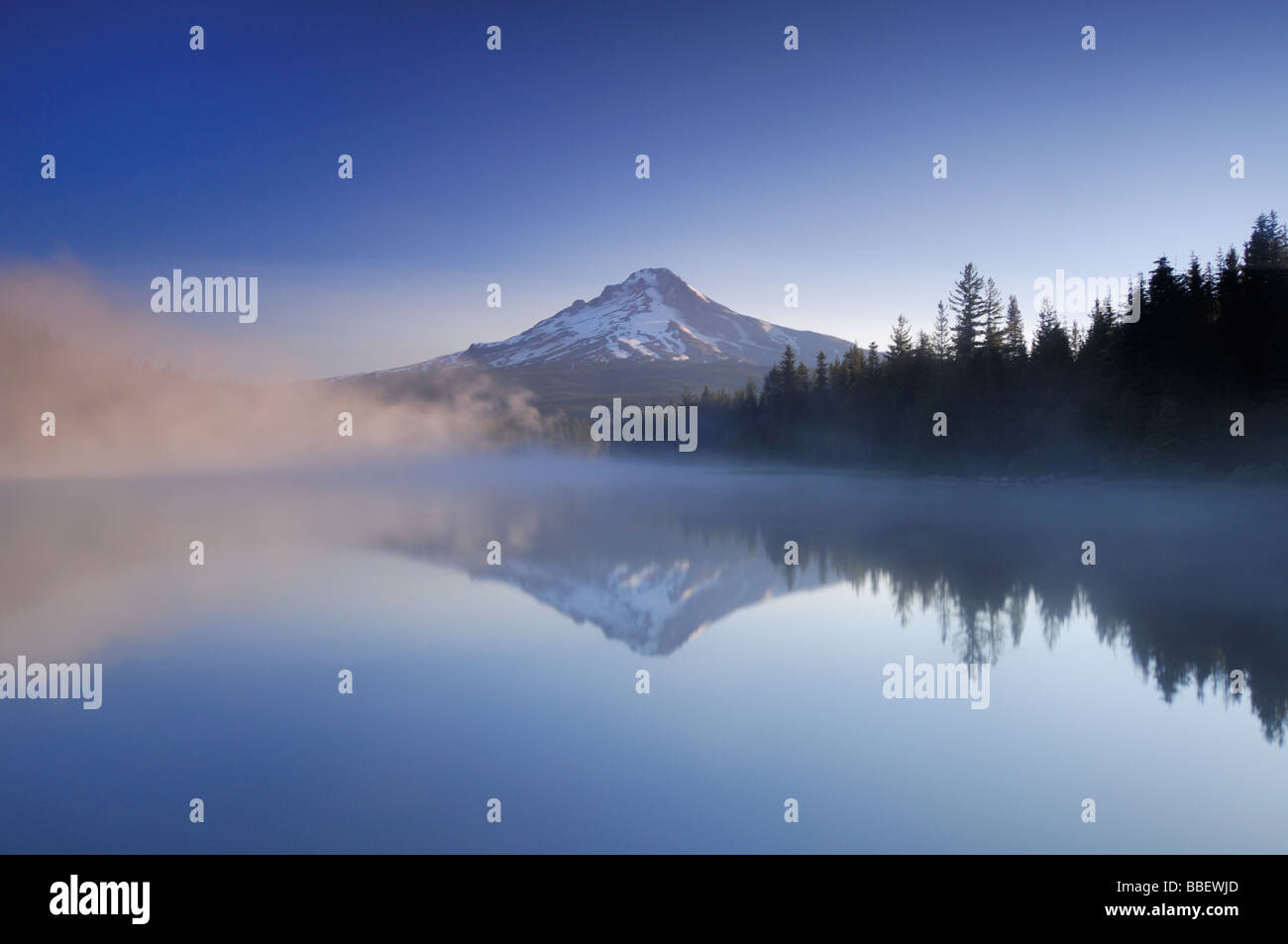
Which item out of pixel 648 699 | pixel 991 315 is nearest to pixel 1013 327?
pixel 991 315

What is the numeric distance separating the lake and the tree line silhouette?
15.0 meters

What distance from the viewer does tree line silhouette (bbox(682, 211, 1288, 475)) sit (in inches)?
1226

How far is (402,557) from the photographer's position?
18.4 meters

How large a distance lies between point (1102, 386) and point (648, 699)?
38.8 m

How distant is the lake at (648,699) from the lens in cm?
605

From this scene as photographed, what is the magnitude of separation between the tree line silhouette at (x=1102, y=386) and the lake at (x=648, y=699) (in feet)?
49.3

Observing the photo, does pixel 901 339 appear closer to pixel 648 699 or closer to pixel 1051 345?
pixel 1051 345

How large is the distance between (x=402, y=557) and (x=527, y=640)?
27.1 feet

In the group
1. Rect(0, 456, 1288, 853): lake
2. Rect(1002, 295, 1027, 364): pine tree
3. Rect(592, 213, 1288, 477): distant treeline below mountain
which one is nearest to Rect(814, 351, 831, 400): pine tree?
Rect(592, 213, 1288, 477): distant treeline below mountain

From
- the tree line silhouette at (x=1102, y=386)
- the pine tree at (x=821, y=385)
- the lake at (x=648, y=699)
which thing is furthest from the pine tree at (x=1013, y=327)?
the lake at (x=648, y=699)

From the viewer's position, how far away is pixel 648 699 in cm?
898

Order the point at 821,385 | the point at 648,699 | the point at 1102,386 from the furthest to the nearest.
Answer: the point at 821,385 < the point at 1102,386 < the point at 648,699

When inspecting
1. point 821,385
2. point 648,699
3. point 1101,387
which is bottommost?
point 648,699
